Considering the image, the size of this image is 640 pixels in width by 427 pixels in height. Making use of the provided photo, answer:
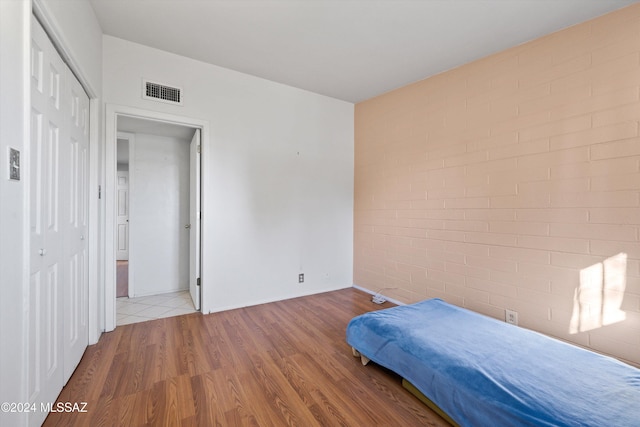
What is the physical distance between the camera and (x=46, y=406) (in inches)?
61.0

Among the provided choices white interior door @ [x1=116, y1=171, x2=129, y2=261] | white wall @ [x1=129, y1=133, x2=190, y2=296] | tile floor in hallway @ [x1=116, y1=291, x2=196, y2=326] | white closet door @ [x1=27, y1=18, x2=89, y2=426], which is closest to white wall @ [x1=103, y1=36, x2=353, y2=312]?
tile floor in hallway @ [x1=116, y1=291, x2=196, y2=326]

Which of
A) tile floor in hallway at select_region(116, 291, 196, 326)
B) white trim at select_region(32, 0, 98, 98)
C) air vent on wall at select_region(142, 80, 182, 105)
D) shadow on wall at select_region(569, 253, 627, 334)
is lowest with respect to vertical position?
tile floor in hallway at select_region(116, 291, 196, 326)

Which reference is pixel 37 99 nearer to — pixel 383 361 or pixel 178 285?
pixel 383 361

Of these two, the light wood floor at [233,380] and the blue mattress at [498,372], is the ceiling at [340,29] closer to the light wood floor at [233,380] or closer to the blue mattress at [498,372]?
the blue mattress at [498,372]

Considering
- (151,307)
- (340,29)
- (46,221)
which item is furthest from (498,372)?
(151,307)

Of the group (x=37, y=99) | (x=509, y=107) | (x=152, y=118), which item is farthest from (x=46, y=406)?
(x=509, y=107)

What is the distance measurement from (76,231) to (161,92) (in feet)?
5.29

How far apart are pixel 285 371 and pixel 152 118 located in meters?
2.75

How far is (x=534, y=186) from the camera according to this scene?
2373 millimetres

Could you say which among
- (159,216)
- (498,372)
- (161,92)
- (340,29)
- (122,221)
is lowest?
(498,372)

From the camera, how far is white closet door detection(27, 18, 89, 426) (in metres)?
1.39

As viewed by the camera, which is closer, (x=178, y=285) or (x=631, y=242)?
(x=631, y=242)

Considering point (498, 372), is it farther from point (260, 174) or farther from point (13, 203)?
point (260, 174)

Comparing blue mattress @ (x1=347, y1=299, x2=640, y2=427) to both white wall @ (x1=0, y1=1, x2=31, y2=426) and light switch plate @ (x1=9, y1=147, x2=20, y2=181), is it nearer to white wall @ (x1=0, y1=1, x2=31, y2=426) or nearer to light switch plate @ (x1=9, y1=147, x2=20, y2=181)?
white wall @ (x1=0, y1=1, x2=31, y2=426)
